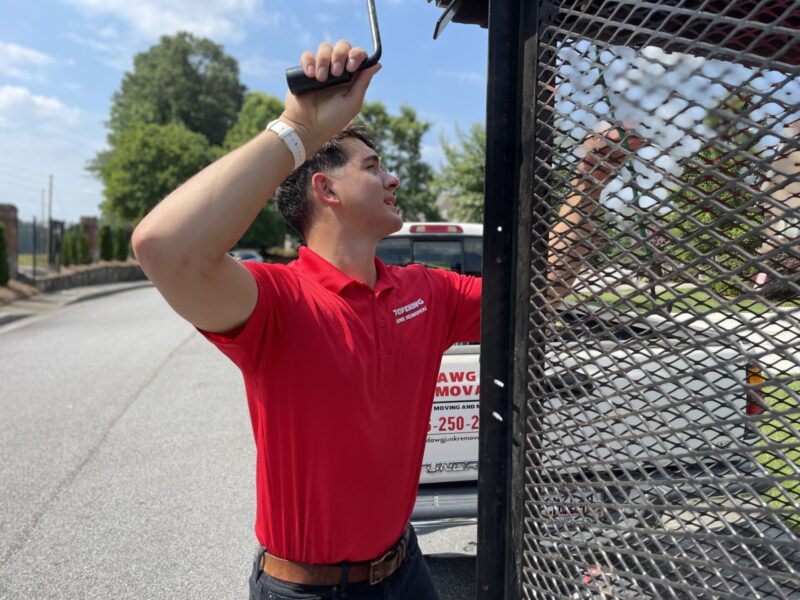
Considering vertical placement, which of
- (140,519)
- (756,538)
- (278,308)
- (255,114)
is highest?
(255,114)

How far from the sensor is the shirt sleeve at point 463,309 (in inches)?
91.7

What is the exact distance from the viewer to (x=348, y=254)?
211cm

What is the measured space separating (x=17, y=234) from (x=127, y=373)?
594 inches

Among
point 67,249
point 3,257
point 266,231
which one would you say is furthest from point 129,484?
point 266,231

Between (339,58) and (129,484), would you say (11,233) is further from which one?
(339,58)

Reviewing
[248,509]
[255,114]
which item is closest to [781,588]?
[248,509]

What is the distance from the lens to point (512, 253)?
1405mm

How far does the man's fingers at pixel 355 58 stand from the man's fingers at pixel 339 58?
1 cm

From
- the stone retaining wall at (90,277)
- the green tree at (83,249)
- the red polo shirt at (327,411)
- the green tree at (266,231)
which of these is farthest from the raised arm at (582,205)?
the green tree at (266,231)

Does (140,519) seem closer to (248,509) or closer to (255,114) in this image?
(248,509)

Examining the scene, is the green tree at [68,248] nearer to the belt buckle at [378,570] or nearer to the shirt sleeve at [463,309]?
the shirt sleeve at [463,309]

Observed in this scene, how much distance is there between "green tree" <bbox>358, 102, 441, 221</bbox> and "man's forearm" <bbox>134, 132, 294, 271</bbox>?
49412 mm

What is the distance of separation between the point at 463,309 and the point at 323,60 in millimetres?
1191

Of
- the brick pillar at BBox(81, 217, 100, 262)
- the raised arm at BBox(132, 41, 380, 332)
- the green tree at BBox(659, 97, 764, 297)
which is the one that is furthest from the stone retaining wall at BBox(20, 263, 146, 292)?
the green tree at BBox(659, 97, 764, 297)
